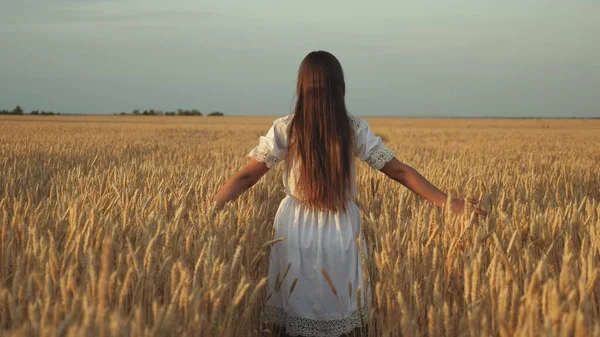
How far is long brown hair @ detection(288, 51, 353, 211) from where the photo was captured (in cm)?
272

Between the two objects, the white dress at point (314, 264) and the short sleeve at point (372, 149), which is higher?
the short sleeve at point (372, 149)

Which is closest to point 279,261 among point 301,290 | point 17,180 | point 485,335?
point 301,290

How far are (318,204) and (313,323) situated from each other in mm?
542

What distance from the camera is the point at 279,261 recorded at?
2939 millimetres

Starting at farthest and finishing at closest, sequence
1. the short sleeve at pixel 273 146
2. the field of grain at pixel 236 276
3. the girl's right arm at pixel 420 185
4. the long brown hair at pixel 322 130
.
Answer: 1. the girl's right arm at pixel 420 185
2. the short sleeve at pixel 273 146
3. the long brown hair at pixel 322 130
4. the field of grain at pixel 236 276

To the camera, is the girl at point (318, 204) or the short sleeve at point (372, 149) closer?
the girl at point (318, 204)

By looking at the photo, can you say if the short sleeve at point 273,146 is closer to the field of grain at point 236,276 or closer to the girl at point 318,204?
the girl at point 318,204

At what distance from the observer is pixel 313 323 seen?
2.80m

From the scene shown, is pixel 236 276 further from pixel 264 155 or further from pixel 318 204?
pixel 264 155

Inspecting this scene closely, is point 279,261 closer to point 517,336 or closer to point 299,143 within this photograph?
point 299,143

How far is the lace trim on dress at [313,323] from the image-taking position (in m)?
2.75

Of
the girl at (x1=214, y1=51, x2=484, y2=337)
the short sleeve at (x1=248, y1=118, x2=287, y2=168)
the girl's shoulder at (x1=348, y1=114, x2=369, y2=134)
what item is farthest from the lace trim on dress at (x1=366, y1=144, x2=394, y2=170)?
the short sleeve at (x1=248, y1=118, x2=287, y2=168)

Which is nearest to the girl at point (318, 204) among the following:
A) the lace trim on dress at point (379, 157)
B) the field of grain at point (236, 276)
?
the lace trim on dress at point (379, 157)

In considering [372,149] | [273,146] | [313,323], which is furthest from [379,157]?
[313,323]
